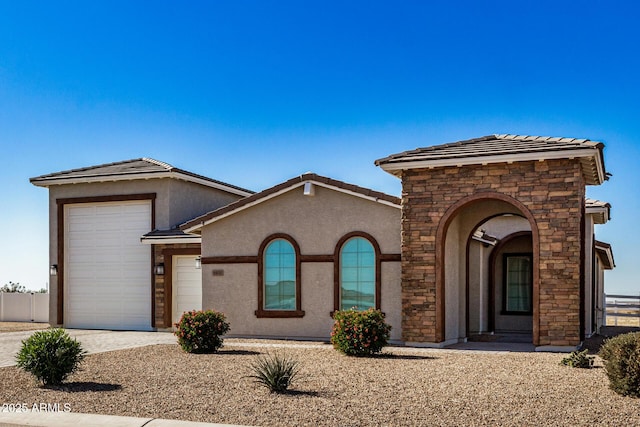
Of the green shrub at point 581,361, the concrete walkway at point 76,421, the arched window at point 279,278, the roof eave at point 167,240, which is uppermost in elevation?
the roof eave at point 167,240

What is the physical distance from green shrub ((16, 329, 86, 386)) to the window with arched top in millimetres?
7974

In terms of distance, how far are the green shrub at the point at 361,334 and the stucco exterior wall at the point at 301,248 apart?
2.83m

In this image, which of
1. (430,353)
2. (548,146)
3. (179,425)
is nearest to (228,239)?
(430,353)

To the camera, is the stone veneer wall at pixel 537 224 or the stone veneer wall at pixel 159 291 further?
the stone veneer wall at pixel 159 291

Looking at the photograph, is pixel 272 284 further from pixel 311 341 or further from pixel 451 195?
pixel 451 195

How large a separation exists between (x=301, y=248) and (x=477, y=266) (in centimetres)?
526

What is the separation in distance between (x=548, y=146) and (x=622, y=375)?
6.61 metres

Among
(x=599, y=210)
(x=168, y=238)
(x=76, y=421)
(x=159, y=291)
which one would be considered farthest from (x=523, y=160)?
(x=159, y=291)

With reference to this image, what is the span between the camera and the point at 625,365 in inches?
386

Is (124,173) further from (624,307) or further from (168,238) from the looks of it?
(624,307)

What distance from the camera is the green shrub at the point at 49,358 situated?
11000 mm

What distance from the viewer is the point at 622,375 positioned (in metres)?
9.83

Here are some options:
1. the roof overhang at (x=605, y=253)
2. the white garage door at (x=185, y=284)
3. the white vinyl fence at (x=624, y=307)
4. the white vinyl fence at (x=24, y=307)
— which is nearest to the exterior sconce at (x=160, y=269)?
the white garage door at (x=185, y=284)

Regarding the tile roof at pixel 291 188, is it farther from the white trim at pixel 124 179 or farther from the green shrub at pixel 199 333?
the green shrub at pixel 199 333
